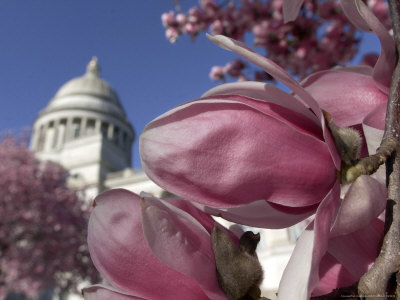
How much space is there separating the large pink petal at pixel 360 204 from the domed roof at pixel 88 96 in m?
19.3

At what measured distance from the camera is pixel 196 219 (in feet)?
0.92

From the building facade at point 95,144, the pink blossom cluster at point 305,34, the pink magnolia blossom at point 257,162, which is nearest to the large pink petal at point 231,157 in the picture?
the pink magnolia blossom at point 257,162

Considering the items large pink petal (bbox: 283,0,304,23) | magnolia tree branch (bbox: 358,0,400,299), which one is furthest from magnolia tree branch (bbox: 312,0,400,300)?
large pink petal (bbox: 283,0,304,23)

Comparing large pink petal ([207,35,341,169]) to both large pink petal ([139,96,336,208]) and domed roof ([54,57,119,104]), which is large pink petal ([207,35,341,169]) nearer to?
large pink petal ([139,96,336,208])

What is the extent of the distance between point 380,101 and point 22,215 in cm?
819

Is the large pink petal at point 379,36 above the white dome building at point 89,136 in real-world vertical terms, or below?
below

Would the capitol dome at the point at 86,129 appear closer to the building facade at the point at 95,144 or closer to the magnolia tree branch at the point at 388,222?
the building facade at the point at 95,144

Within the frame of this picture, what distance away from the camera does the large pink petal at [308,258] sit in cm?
21

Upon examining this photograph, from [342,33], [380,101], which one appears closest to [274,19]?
[342,33]

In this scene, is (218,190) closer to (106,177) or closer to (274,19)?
(274,19)

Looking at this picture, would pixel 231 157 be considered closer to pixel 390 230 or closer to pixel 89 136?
pixel 390 230

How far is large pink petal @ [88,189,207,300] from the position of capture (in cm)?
26

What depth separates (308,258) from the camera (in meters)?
0.22

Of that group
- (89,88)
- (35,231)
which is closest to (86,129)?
(89,88)
